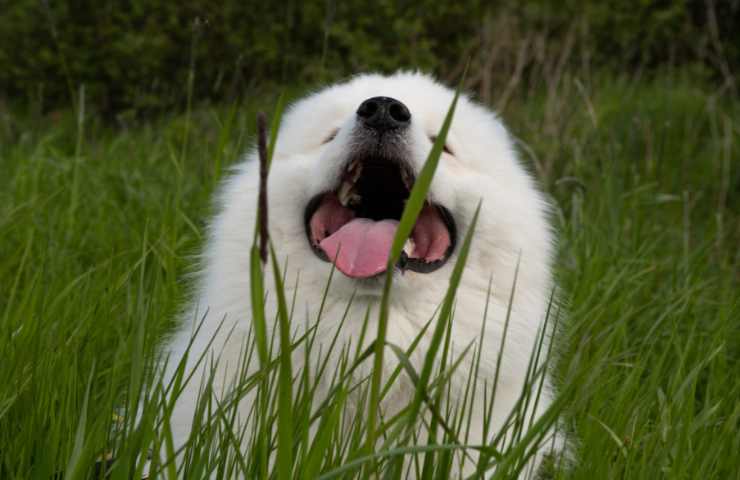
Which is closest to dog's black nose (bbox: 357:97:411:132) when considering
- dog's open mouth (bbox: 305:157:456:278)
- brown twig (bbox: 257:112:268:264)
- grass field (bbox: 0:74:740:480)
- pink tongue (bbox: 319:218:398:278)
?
dog's open mouth (bbox: 305:157:456:278)

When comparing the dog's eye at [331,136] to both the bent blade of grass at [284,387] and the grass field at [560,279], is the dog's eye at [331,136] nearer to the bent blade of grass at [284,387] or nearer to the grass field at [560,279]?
the grass field at [560,279]

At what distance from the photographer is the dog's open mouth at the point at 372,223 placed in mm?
2262

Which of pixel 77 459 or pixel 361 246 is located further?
pixel 361 246

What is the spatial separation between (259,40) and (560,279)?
5026mm

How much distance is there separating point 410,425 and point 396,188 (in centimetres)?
122

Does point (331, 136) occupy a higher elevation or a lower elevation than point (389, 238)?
higher

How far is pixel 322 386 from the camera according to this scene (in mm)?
2287

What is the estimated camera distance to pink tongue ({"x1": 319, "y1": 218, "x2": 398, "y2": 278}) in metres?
2.24

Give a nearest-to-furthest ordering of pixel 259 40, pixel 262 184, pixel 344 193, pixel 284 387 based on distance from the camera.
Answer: pixel 262 184 < pixel 284 387 < pixel 344 193 < pixel 259 40

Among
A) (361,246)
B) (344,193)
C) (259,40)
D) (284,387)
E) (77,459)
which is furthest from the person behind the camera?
(259,40)

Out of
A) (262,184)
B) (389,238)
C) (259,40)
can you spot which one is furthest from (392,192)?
(259,40)

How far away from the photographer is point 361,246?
227 cm

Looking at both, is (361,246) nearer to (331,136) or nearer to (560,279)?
(331,136)

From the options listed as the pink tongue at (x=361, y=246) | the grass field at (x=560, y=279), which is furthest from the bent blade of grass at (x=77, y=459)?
the pink tongue at (x=361, y=246)
